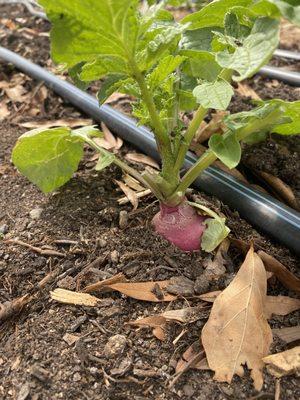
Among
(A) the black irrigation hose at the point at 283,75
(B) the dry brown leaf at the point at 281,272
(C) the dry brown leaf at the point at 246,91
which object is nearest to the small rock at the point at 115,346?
(B) the dry brown leaf at the point at 281,272

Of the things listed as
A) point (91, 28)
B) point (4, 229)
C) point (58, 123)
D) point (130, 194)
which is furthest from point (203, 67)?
point (58, 123)

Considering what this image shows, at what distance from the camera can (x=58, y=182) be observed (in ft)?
4.20

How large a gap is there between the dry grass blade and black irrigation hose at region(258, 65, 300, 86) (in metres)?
1.36

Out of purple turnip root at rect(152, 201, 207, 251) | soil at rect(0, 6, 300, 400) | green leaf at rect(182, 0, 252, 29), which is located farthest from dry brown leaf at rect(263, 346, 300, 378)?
green leaf at rect(182, 0, 252, 29)

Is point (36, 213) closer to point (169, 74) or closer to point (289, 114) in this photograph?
point (169, 74)

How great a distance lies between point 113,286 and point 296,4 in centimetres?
64

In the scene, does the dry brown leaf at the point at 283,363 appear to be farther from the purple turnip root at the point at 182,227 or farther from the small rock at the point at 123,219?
the small rock at the point at 123,219

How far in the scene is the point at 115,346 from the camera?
3.01 ft

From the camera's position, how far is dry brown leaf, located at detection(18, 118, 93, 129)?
1.73 meters

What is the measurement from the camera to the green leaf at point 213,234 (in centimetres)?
106

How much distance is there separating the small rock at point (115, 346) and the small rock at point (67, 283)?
169 millimetres

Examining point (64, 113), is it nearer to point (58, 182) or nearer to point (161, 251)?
point (58, 182)

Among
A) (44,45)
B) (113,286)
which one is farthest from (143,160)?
(44,45)

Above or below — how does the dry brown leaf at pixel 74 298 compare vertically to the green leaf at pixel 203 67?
below
